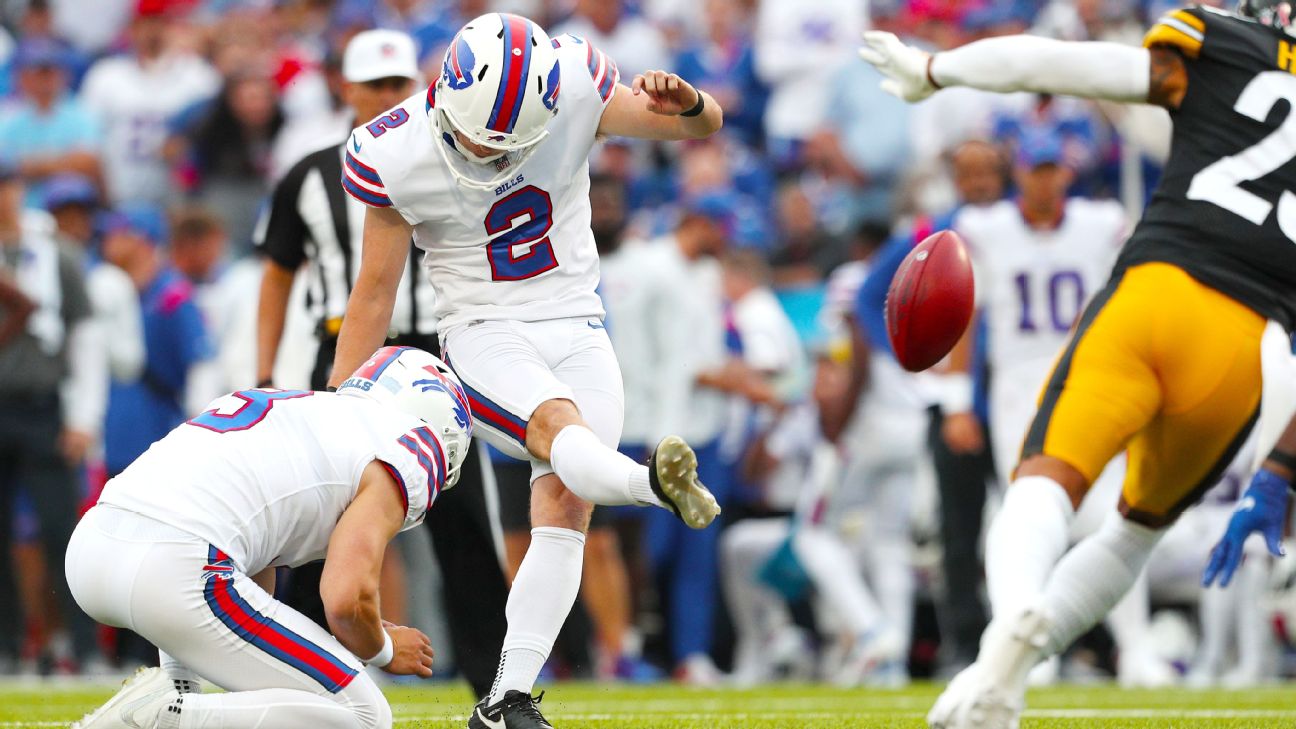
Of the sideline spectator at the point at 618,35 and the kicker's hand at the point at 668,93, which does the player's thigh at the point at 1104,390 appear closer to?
the kicker's hand at the point at 668,93

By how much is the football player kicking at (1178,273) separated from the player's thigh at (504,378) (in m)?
1.15

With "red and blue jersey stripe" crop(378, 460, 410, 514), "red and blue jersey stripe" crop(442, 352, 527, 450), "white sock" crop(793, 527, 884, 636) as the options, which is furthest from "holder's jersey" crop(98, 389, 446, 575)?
"white sock" crop(793, 527, 884, 636)

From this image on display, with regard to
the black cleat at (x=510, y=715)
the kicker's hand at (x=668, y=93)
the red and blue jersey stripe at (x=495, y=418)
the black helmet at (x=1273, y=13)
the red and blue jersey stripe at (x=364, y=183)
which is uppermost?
the black helmet at (x=1273, y=13)

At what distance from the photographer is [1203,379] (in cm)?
392

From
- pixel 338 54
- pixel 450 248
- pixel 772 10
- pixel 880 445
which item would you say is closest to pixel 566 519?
pixel 450 248

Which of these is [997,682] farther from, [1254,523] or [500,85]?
[500,85]

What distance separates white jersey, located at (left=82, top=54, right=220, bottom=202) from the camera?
1101cm

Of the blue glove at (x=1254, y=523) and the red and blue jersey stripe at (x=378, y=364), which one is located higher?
the red and blue jersey stripe at (x=378, y=364)

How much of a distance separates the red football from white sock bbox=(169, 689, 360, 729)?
5.10 feet

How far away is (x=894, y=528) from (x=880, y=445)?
1.29 ft

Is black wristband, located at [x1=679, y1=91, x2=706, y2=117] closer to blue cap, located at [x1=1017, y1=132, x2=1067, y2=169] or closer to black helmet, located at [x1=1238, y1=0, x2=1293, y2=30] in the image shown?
black helmet, located at [x1=1238, y1=0, x2=1293, y2=30]

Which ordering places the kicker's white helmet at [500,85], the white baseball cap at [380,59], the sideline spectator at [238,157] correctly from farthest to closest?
the sideline spectator at [238,157]
the white baseball cap at [380,59]
the kicker's white helmet at [500,85]

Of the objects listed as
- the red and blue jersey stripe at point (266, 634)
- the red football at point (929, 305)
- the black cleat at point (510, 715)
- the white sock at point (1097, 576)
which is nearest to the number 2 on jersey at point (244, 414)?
the red and blue jersey stripe at point (266, 634)

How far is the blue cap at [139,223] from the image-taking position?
9617mm
